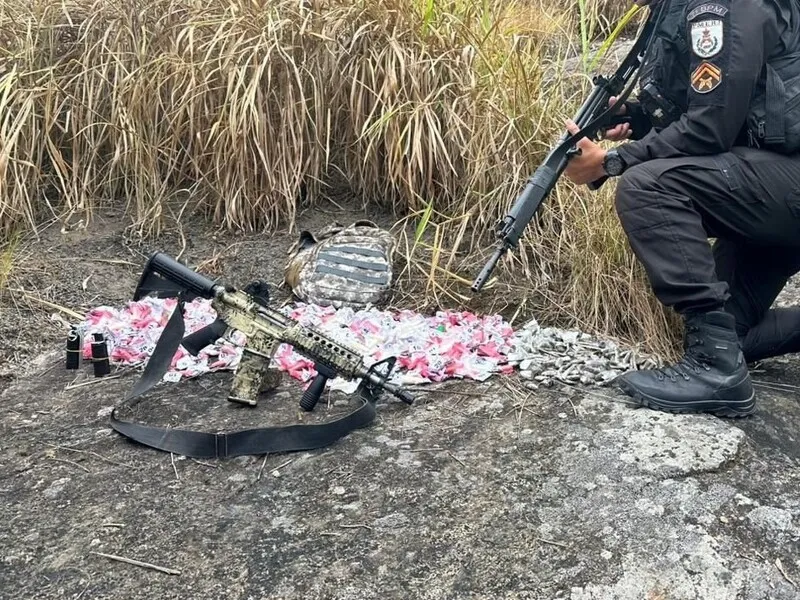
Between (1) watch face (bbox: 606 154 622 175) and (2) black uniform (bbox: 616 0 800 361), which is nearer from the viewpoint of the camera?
(2) black uniform (bbox: 616 0 800 361)

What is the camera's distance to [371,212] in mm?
4367

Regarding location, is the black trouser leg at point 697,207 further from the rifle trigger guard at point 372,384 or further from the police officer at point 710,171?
the rifle trigger guard at point 372,384

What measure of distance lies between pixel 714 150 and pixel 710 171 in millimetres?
67

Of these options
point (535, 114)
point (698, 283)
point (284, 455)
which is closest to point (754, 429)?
point (698, 283)

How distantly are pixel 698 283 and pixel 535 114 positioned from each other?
1768 millimetres

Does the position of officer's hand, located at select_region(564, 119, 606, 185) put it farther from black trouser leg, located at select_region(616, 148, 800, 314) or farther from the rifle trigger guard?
the rifle trigger guard

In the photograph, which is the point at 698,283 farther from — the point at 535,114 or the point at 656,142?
the point at 535,114

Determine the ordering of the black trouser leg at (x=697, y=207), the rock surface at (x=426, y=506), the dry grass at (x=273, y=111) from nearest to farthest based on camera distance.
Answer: the rock surface at (x=426, y=506), the black trouser leg at (x=697, y=207), the dry grass at (x=273, y=111)

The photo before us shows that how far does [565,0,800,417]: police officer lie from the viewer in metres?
2.39

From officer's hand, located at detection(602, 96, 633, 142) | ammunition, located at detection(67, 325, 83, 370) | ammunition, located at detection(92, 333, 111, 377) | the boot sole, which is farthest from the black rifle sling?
officer's hand, located at detection(602, 96, 633, 142)

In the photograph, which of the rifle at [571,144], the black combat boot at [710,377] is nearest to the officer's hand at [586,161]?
the rifle at [571,144]

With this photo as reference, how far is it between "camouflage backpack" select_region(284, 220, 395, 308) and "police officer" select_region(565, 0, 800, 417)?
1.30m

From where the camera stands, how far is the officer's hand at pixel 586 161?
277cm

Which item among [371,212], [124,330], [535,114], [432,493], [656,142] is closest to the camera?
[432,493]
